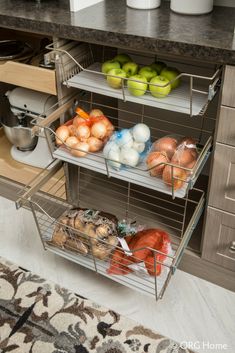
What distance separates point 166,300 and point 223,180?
486 mm

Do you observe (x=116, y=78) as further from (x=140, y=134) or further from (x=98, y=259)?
(x=98, y=259)

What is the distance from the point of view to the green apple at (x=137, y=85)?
4.24 feet

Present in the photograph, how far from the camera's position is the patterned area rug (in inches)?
51.7

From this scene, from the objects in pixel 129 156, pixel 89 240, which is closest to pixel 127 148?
pixel 129 156

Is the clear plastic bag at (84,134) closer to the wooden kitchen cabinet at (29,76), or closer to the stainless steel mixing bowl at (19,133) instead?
the wooden kitchen cabinet at (29,76)

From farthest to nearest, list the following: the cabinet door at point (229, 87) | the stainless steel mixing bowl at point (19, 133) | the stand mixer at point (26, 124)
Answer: the stainless steel mixing bowl at point (19, 133) → the stand mixer at point (26, 124) → the cabinet door at point (229, 87)

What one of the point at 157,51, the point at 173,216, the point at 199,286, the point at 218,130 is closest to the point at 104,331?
the point at 199,286

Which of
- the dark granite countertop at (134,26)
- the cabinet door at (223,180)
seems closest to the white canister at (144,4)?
the dark granite countertop at (134,26)

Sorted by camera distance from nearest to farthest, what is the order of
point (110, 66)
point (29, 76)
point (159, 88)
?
point (159, 88), point (110, 66), point (29, 76)

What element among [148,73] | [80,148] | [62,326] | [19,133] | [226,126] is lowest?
[62,326]

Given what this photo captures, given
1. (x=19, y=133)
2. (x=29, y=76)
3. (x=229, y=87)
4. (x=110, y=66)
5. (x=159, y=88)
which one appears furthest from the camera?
(x=19, y=133)

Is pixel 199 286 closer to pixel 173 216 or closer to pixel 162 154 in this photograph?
pixel 173 216

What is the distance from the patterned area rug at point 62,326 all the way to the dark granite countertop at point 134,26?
2.89ft

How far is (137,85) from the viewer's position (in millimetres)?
1294
